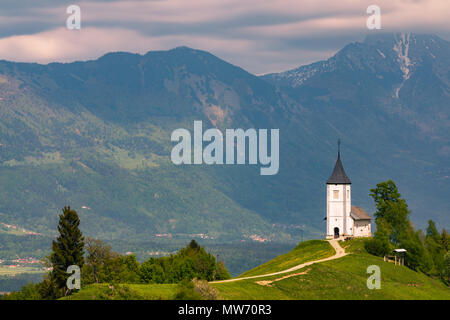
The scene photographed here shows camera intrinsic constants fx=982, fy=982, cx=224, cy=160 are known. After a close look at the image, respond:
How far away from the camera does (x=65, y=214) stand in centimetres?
11762

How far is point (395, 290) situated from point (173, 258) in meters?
42.6

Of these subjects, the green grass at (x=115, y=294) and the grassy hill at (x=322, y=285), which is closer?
the green grass at (x=115, y=294)

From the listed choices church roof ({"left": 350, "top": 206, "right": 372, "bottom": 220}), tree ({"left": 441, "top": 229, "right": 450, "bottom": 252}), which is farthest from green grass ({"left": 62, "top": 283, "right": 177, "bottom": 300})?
tree ({"left": 441, "top": 229, "right": 450, "bottom": 252})

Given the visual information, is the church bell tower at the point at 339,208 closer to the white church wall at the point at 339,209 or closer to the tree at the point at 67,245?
the white church wall at the point at 339,209

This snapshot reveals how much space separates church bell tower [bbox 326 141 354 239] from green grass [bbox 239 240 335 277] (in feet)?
19.8

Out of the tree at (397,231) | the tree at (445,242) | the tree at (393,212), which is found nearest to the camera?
the tree at (397,231)

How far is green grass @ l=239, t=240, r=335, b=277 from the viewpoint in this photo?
498 feet

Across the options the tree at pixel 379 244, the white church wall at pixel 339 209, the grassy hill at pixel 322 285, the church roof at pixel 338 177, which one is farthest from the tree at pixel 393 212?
the grassy hill at pixel 322 285

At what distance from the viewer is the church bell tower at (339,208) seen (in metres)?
175

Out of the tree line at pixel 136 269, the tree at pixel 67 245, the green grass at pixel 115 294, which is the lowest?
the green grass at pixel 115 294

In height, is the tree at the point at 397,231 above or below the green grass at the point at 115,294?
above
